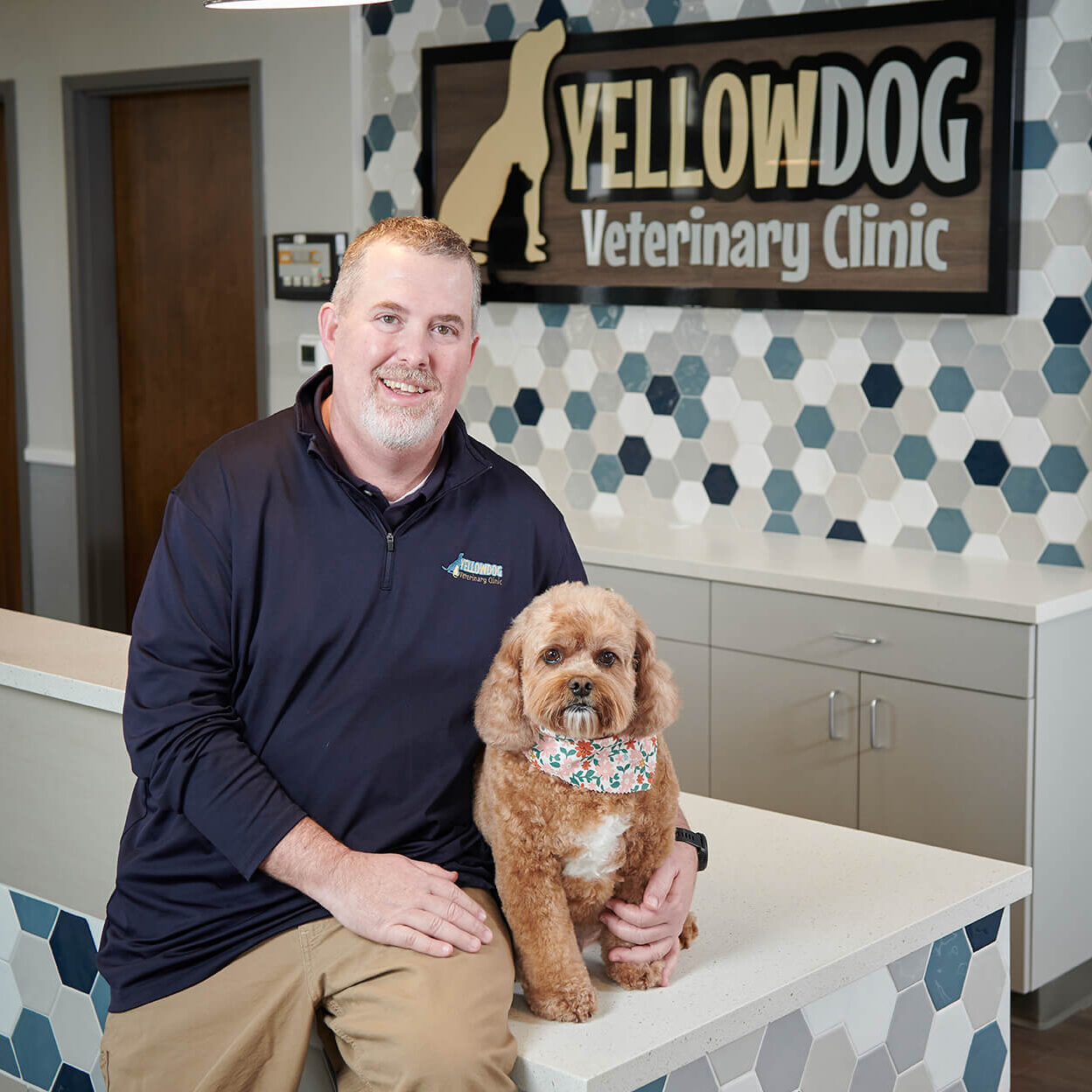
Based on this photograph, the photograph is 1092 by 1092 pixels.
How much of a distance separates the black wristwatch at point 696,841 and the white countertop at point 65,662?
2.42 feet

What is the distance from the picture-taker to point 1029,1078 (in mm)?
2771

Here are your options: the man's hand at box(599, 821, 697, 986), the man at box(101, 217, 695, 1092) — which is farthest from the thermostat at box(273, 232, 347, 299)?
the man's hand at box(599, 821, 697, 986)

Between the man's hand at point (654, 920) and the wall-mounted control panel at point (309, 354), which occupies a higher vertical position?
the wall-mounted control panel at point (309, 354)

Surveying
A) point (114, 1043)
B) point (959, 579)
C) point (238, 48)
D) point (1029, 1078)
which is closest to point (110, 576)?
point (238, 48)

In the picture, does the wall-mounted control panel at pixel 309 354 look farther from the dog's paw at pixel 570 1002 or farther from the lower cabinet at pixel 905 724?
the dog's paw at pixel 570 1002

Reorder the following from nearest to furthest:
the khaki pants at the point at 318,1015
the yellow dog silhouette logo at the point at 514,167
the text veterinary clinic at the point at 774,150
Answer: the khaki pants at the point at 318,1015 < the text veterinary clinic at the point at 774,150 < the yellow dog silhouette logo at the point at 514,167

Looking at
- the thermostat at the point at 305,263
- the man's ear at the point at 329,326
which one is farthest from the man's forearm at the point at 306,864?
the thermostat at the point at 305,263

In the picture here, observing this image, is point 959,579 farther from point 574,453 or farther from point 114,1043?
point 114,1043

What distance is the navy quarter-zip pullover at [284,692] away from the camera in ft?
5.05

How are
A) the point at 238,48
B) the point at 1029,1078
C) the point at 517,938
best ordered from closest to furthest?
the point at 517,938
the point at 1029,1078
the point at 238,48

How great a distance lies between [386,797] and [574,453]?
2660 millimetres

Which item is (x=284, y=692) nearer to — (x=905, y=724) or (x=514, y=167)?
(x=905, y=724)

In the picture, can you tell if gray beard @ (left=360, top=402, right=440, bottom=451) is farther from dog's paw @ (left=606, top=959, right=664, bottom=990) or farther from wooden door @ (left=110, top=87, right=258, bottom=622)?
wooden door @ (left=110, top=87, right=258, bottom=622)

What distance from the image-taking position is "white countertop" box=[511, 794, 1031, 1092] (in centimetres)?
140
